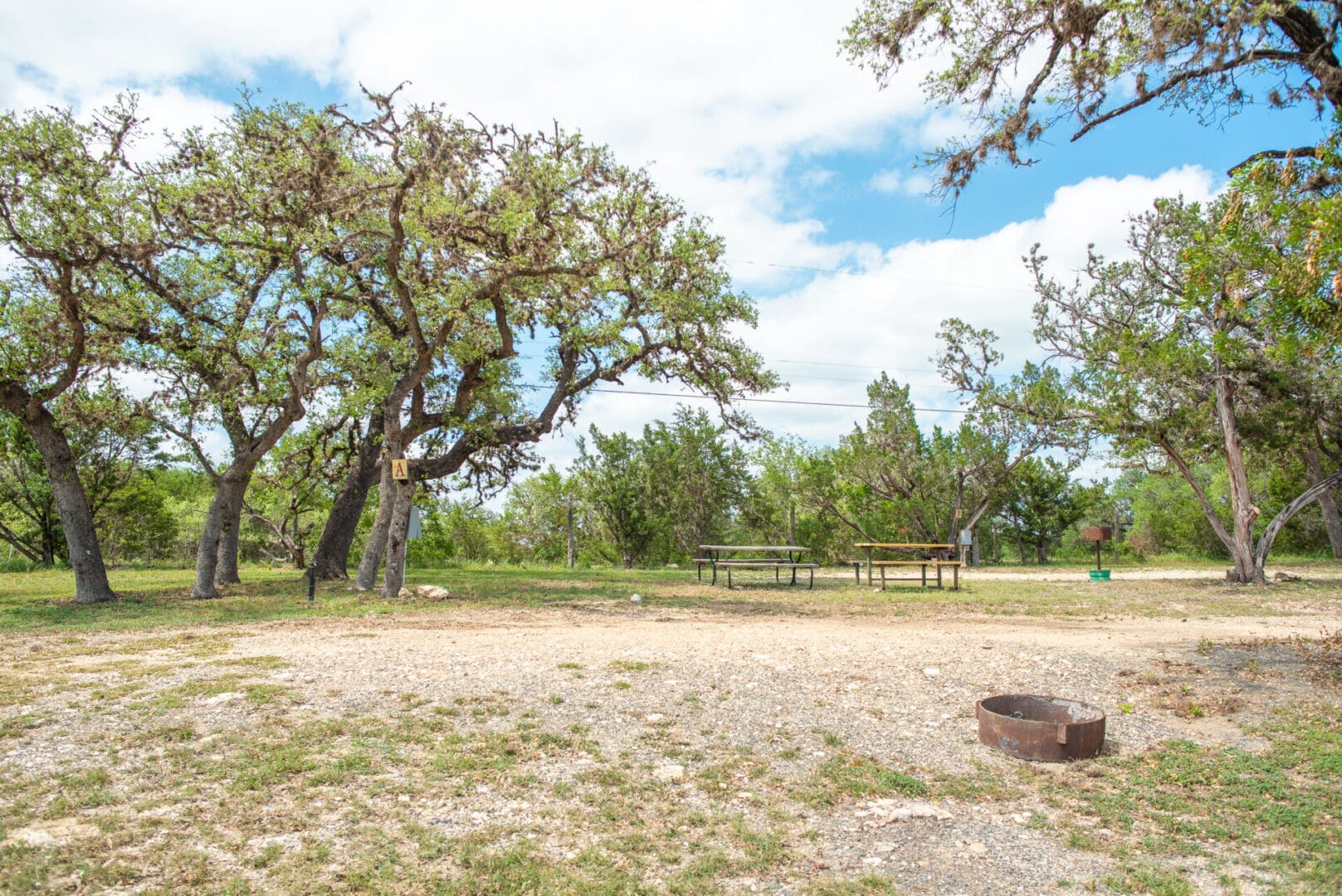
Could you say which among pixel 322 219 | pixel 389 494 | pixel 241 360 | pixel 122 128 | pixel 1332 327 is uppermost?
pixel 122 128

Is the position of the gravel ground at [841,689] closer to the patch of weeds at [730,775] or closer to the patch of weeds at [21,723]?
the patch of weeds at [730,775]

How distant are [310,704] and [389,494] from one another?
31.0 feet

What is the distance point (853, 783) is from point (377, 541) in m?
11.0

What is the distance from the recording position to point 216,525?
1362 cm

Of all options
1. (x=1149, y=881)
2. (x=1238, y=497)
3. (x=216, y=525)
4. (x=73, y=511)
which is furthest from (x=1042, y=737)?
(x=1238, y=497)

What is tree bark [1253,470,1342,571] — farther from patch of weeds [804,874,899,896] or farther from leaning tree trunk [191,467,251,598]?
leaning tree trunk [191,467,251,598]

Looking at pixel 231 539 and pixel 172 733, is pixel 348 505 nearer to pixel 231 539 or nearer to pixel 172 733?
pixel 231 539

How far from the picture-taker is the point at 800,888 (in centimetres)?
307

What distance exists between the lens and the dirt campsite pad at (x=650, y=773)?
317 centimetres

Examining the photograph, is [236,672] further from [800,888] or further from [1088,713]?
[1088,713]

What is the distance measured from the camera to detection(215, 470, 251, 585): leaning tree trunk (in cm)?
1402

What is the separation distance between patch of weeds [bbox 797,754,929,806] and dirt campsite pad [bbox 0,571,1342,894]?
16mm

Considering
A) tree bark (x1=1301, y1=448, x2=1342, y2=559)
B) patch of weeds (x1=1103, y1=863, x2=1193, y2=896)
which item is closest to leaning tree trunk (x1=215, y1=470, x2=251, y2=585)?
patch of weeds (x1=1103, y1=863, x2=1193, y2=896)

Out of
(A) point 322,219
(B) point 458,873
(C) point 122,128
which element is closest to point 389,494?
(A) point 322,219
